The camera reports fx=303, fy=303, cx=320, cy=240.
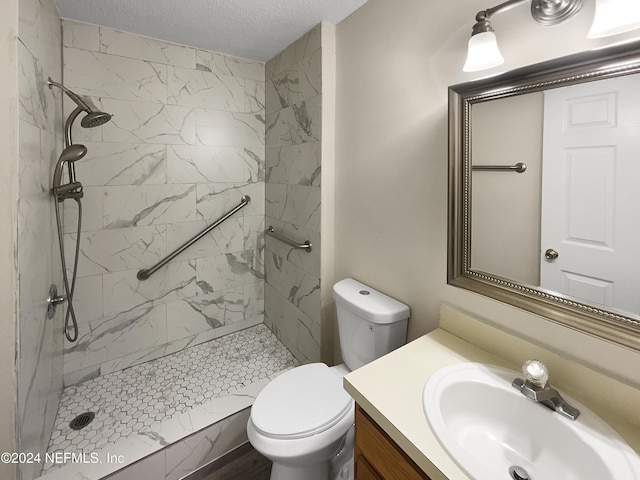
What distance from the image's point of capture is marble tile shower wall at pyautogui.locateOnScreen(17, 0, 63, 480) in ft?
3.54

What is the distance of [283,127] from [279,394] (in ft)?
5.56

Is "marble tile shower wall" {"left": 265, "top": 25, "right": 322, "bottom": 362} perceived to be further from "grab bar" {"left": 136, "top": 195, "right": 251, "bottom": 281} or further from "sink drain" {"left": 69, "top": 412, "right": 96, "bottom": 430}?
"sink drain" {"left": 69, "top": 412, "right": 96, "bottom": 430}

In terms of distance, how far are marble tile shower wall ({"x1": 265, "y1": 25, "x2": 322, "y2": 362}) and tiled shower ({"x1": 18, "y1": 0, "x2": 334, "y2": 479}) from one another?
13 millimetres

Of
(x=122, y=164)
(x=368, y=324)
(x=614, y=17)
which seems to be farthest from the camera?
(x=122, y=164)

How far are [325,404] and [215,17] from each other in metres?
2.04

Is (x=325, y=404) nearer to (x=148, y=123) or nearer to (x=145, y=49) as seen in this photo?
(x=148, y=123)

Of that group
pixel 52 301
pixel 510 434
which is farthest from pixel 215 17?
pixel 510 434

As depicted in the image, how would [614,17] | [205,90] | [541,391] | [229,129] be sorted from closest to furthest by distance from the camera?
[614,17], [541,391], [205,90], [229,129]

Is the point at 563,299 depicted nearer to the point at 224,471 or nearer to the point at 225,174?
the point at 224,471

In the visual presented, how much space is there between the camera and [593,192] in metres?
0.79

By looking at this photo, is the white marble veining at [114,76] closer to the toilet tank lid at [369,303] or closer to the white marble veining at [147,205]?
the white marble veining at [147,205]

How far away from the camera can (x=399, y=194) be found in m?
1.37

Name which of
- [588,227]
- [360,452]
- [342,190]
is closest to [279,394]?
[360,452]

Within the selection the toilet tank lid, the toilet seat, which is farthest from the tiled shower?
the toilet seat
